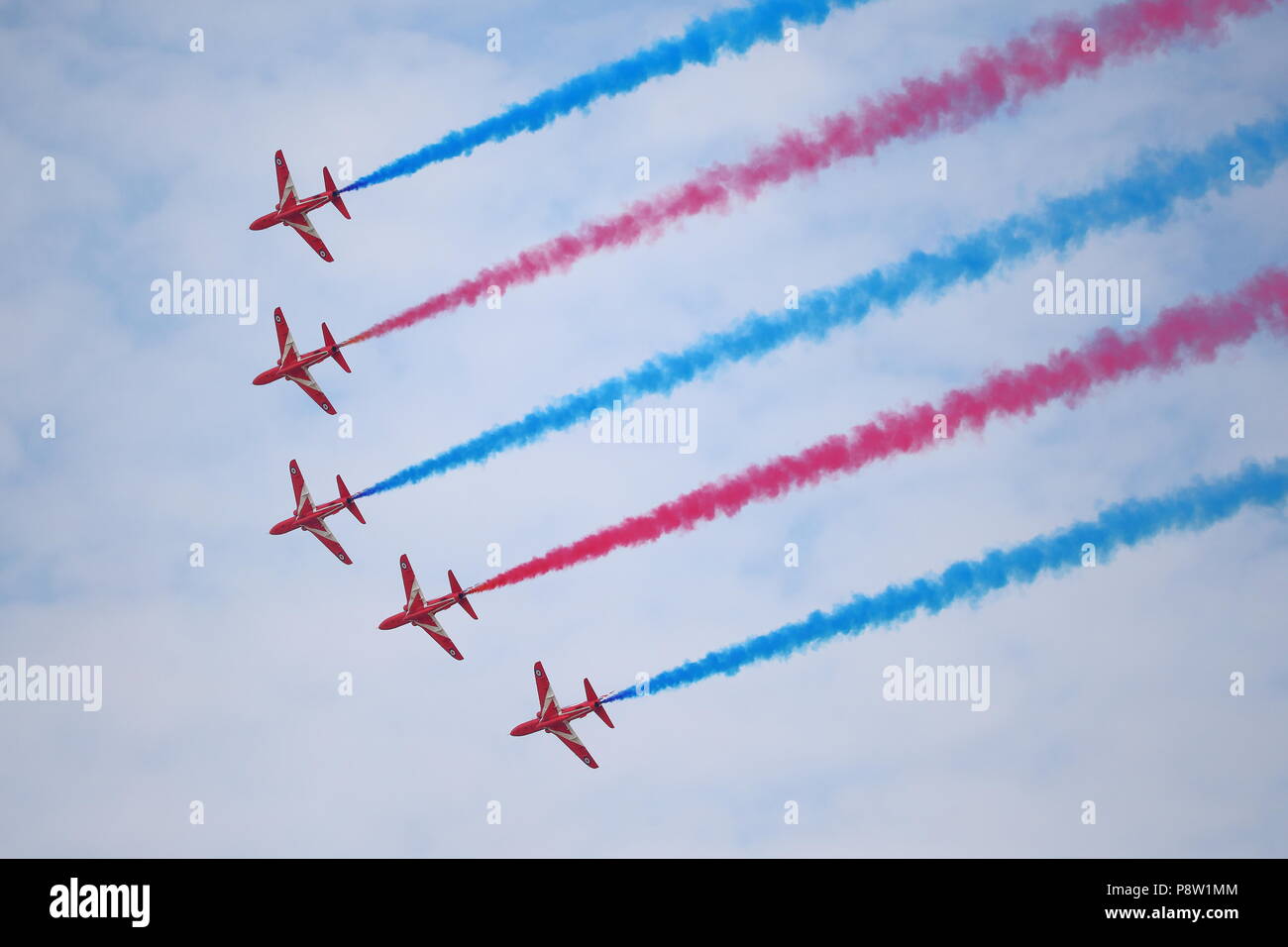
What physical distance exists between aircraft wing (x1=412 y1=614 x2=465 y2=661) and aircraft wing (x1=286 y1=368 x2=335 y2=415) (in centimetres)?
984

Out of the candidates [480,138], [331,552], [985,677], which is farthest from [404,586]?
[985,677]

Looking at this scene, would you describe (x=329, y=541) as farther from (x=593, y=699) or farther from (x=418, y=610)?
(x=593, y=699)

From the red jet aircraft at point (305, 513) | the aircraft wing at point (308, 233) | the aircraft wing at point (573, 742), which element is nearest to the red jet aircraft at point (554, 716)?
Answer: the aircraft wing at point (573, 742)

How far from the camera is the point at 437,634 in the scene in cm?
7850

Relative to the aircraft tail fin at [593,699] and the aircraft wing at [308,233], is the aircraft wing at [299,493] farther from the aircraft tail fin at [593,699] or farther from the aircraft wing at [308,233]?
the aircraft tail fin at [593,699]

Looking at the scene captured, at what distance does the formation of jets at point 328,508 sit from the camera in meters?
73.4

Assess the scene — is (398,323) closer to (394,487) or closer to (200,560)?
(394,487)

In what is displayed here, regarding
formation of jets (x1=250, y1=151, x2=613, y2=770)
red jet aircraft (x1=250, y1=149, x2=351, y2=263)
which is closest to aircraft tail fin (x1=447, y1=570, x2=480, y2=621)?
formation of jets (x1=250, y1=151, x2=613, y2=770)

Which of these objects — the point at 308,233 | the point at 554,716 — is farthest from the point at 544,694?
the point at 308,233

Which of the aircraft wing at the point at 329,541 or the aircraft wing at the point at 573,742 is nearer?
the aircraft wing at the point at 573,742

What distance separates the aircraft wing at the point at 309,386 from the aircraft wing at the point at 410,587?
26.5ft

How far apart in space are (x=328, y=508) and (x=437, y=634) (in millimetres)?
6450

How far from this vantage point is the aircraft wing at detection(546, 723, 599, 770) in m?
74.1
